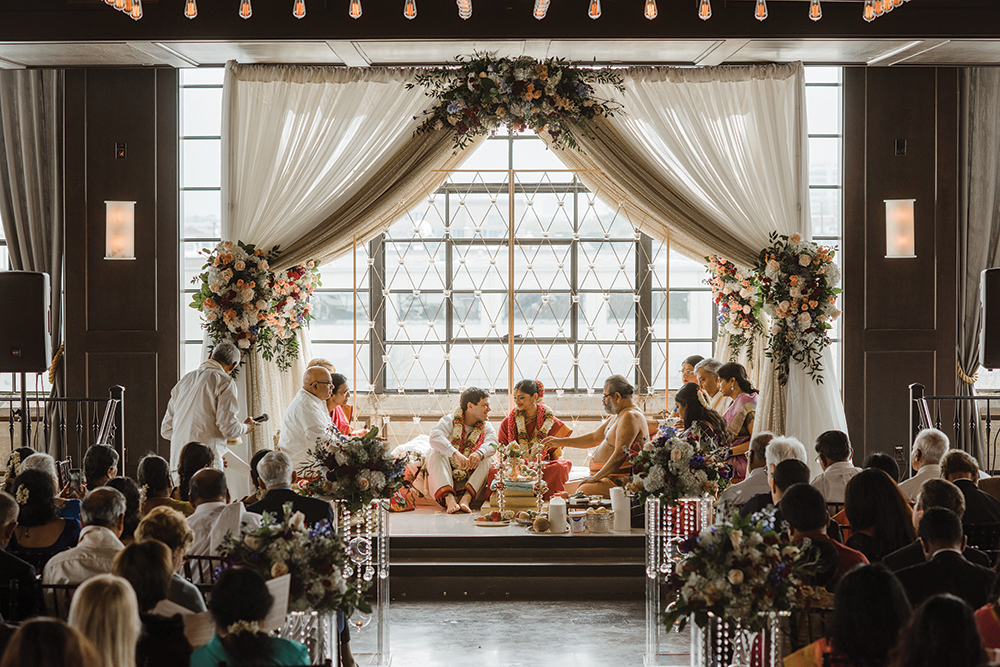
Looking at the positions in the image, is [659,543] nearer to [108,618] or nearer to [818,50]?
[108,618]

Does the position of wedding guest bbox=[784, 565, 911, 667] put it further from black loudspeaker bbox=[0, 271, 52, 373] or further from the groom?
black loudspeaker bbox=[0, 271, 52, 373]

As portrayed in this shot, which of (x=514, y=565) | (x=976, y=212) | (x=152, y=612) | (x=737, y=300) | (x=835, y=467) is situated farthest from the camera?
(x=976, y=212)

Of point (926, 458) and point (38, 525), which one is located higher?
point (926, 458)

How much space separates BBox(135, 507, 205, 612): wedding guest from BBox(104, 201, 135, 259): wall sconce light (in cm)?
470

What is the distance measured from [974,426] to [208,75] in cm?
667

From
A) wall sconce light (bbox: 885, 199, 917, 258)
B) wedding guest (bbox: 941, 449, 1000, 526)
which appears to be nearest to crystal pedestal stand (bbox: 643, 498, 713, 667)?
wedding guest (bbox: 941, 449, 1000, 526)

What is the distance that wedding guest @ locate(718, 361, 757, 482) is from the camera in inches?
242

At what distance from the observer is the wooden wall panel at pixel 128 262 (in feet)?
24.2

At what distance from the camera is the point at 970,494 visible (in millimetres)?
4090

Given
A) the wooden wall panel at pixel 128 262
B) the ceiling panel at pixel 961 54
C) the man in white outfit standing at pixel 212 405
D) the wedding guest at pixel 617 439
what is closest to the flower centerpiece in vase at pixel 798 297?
the wedding guest at pixel 617 439

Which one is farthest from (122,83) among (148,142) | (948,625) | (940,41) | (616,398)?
(948,625)

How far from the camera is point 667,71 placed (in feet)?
22.6

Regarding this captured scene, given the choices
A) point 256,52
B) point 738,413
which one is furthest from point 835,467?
point 256,52

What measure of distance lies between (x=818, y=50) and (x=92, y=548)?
5527 millimetres
